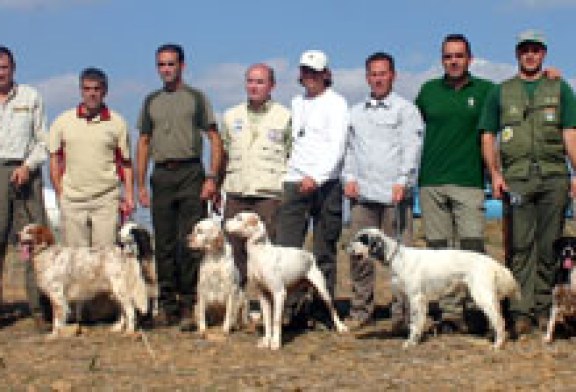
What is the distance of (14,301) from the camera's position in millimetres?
11938

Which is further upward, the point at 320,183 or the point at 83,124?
the point at 83,124

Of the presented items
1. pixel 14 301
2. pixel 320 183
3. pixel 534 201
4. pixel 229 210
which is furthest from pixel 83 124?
pixel 534 201

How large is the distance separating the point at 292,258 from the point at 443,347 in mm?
1647

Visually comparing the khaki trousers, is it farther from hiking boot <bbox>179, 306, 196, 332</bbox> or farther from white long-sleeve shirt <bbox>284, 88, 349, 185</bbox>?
white long-sleeve shirt <bbox>284, 88, 349, 185</bbox>

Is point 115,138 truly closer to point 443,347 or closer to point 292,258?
point 292,258

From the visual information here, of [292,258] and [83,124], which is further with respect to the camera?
[83,124]

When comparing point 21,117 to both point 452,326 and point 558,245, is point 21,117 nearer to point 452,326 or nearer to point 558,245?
point 452,326

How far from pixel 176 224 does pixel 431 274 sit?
2826 mm

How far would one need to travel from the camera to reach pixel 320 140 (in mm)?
8695

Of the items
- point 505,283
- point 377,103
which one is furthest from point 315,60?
point 505,283

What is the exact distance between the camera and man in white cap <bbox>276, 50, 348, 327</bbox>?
28.5 feet

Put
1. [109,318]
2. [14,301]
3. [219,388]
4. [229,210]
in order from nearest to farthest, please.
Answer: [219,388] < [229,210] < [109,318] < [14,301]

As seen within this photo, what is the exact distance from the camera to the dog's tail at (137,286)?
916 centimetres

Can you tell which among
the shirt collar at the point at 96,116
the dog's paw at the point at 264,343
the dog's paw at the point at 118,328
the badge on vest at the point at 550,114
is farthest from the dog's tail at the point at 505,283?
the shirt collar at the point at 96,116
